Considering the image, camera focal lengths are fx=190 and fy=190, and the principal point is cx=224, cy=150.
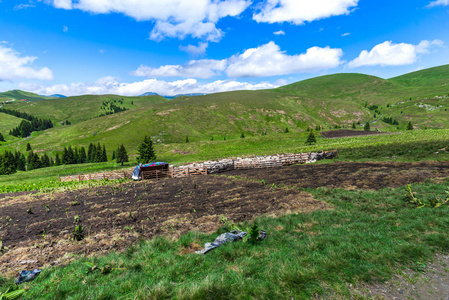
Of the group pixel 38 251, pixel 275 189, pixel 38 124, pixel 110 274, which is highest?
pixel 38 124

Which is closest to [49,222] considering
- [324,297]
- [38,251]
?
[38,251]

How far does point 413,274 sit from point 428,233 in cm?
342

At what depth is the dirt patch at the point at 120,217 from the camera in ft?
28.6

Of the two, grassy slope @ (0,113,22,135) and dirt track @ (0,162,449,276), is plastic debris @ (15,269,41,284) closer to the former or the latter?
dirt track @ (0,162,449,276)

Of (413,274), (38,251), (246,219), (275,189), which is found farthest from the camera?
(275,189)

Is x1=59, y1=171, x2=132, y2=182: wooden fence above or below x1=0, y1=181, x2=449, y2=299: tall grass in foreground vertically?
below

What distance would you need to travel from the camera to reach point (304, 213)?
11047 millimetres

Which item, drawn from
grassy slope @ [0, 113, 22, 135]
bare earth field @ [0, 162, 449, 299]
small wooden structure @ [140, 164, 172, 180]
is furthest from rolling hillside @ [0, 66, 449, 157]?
bare earth field @ [0, 162, 449, 299]

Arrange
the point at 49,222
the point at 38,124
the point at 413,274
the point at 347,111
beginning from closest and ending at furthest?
the point at 413,274 → the point at 49,222 → the point at 347,111 → the point at 38,124

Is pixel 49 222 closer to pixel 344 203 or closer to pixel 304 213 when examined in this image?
pixel 304 213

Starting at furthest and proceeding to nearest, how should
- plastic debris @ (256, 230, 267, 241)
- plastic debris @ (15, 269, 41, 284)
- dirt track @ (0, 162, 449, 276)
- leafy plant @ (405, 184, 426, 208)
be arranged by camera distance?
leafy plant @ (405, 184, 426, 208) → dirt track @ (0, 162, 449, 276) → plastic debris @ (256, 230, 267, 241) → plastic debris @ (15, 269, 41, 284)

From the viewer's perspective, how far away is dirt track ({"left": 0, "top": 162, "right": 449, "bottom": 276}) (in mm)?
8918

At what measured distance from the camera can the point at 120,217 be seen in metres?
12.5

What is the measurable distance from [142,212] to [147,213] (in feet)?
1.85
